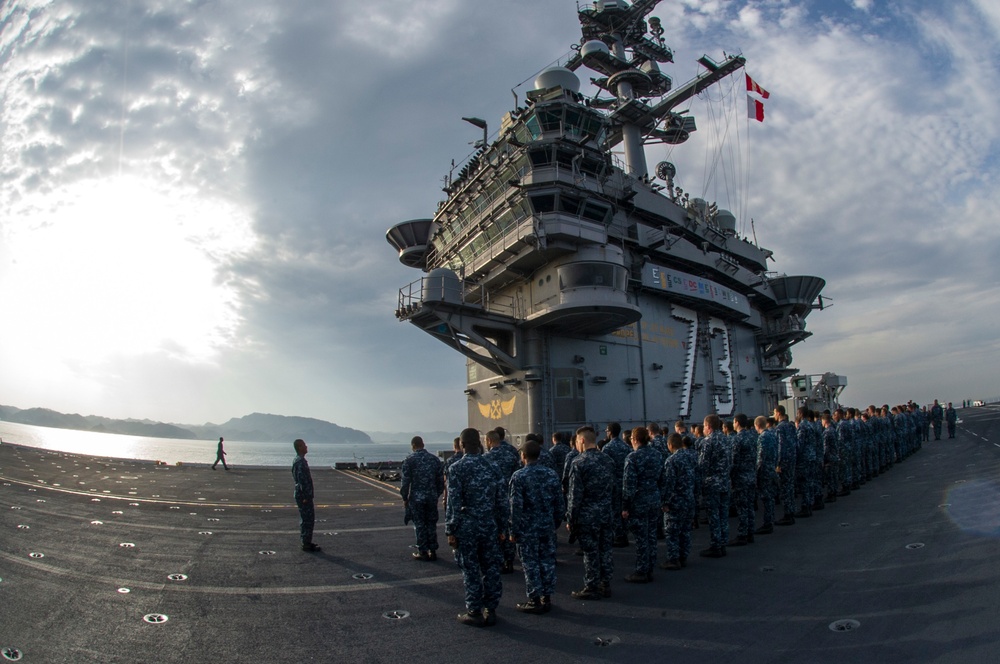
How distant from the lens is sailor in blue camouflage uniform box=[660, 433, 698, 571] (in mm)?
6953

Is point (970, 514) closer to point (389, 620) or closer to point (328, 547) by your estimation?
point (389, 620)

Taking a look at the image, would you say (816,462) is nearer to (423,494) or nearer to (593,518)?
(593,518)

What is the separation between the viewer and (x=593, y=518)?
5668mm

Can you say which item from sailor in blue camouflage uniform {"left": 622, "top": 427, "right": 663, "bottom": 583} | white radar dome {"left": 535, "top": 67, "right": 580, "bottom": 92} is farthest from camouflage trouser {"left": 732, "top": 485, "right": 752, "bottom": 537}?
white radar dome {"left": 535, "top": 67, "right": 580, "bottom": 92}

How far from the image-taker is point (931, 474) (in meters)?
13.6

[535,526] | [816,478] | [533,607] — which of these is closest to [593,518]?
[535,526]

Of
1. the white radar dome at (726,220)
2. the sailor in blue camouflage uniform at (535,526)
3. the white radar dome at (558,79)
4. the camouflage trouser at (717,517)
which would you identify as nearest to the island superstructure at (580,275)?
the white radar dome at (558,79)

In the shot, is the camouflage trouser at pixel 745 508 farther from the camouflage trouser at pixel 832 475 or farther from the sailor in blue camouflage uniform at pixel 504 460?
the camouflage trouser at pixel 832 475

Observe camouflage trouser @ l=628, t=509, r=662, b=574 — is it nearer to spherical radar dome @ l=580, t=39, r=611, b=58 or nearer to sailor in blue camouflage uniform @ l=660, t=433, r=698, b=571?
sailor in blue camouflage uniform @ l=660, t=433, r=698, b=571

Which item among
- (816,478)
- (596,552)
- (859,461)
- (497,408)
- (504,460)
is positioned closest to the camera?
(596,552)

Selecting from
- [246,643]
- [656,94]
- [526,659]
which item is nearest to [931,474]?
[526,659]

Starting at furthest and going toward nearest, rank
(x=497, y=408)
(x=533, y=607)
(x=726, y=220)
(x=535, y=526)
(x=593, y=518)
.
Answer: (x=726, y=220) < (x=497, y=408) < (x=593, y=518) < (x=535, y=526) < (x=533, y=607)

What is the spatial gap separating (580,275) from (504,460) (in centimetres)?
1155

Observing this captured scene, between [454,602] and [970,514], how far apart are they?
28.9 feet
